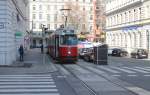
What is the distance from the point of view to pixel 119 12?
89812mm

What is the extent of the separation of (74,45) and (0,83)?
20.7 m

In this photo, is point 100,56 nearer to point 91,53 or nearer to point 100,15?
point 91,53

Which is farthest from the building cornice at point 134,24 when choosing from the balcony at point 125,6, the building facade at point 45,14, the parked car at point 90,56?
the building facade at point 45,14

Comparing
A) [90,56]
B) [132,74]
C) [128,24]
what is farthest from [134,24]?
[132,74]

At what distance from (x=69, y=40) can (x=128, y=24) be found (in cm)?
4111

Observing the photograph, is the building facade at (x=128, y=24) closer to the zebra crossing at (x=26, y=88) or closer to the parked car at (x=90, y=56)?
the parked car at (x=90, y=56)

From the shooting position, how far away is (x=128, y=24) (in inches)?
3226

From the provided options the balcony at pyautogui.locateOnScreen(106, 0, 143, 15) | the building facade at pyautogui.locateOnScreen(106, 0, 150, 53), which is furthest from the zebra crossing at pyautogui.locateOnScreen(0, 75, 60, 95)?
the balcony at pyautogui.locateOnScreen(106, 0, 143, 15)

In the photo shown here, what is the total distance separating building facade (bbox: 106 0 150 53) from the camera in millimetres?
70756

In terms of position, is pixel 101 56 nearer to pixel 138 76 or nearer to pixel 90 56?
pixel 90 56

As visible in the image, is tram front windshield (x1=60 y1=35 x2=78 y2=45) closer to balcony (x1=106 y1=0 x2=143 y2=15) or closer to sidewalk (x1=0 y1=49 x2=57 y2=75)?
sidewalk (x1=0 y1=49 x2=57 y2=75)

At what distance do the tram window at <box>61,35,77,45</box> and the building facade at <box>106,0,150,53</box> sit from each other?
2789cm

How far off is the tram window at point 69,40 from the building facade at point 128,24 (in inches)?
1098

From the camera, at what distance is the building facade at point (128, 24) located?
70756 mm
